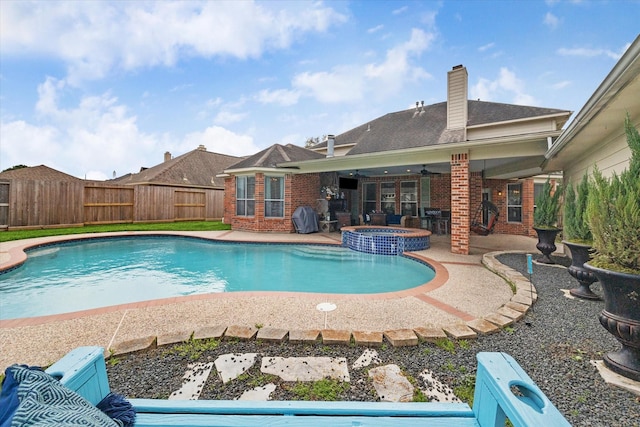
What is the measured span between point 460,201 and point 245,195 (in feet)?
30.5

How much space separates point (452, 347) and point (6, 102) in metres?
19.4

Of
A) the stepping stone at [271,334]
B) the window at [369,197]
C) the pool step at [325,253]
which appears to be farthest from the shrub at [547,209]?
the window at [369,197]

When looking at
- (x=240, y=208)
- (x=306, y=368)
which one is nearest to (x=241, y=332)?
(x=306, y=368)

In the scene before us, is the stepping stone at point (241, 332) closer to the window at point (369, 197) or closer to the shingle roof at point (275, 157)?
the shingle roof at point (275, 157)

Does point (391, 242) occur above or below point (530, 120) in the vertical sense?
below

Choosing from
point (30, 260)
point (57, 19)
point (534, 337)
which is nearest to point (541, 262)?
point (534, 337)

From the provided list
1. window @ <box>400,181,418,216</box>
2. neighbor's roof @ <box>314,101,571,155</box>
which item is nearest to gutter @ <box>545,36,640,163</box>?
neighbor's roof @ <box>314,101,571,155</box>

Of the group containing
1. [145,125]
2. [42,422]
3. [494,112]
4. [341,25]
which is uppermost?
[341,25]

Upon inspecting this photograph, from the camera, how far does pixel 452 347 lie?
285cm

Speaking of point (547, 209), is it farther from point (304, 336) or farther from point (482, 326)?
point (304, 336)

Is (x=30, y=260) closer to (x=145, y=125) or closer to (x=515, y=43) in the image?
(x=145, y=125)

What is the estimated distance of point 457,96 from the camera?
35.1 feet

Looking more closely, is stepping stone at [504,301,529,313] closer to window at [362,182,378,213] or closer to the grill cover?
the grill cover

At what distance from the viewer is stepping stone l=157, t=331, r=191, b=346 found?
2922 mm
